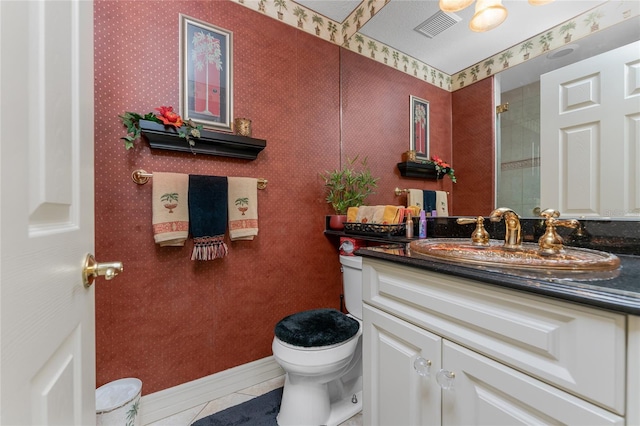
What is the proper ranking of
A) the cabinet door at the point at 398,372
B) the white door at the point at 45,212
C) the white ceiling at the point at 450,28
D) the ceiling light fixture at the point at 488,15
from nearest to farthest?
1. the white door at the point at 45,212
2. the cabinet door at the point at 398,372
3. the white ceiling at the point at 450,28
4. the ceiling light fixture at the point at 488,15

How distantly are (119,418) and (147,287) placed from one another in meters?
0.52

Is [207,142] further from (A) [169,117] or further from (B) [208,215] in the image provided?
(B) [208,215]

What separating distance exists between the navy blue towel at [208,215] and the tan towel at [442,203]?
1129 millimetres

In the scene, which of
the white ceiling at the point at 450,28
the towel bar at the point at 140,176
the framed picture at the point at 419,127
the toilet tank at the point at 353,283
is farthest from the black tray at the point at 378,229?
the towel bar at the point at 140,176

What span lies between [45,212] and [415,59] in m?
1.66

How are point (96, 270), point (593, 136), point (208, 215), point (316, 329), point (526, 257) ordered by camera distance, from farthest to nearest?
point (208, 215), point (316, 329), point (593, 136), point (526, 257), point (96, 270)

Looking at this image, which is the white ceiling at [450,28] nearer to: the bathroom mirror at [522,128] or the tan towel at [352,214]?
the bathroom mirror at [522,128]

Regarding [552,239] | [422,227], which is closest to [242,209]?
[422,227]

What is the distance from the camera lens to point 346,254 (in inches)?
60.4

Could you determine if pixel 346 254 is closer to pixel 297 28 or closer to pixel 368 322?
pixel 368 322

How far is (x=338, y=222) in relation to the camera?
1.68m

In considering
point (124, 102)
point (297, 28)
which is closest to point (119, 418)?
point (124, 102)

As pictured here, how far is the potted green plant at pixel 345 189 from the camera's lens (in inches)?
66.5

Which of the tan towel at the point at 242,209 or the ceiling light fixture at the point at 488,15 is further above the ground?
the ceiling light fixture at the point at 488,15
